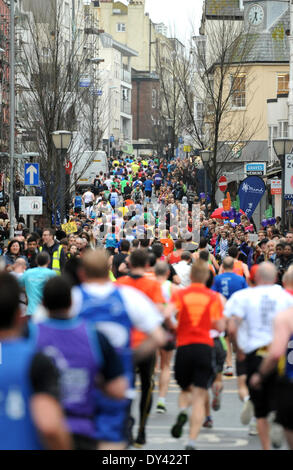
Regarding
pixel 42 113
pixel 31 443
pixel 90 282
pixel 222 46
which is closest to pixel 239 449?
pixel 90 282

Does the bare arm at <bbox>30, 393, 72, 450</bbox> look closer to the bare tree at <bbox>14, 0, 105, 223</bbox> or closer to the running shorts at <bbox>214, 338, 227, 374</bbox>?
the running shorts at <bbox>214, 338, 227, 374</bbox>

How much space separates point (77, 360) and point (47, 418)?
1.34m

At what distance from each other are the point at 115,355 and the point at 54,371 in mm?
1361

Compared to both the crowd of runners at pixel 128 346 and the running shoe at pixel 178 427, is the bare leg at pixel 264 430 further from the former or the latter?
the running shoe at pixel 178 427

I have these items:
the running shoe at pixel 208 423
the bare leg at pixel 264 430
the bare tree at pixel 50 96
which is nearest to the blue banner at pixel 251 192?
the bare tree at pixel 50 96

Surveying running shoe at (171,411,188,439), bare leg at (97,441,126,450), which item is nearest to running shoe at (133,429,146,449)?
running shoe at (171,411,188,439)

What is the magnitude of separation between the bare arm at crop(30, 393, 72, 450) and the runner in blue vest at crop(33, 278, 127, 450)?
1.18m

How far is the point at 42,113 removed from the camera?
3238 cm

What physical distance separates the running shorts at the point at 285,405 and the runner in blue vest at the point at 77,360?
186cm

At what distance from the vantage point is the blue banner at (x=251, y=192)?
28.3 meters

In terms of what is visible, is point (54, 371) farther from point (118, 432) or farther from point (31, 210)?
point (31, 210)

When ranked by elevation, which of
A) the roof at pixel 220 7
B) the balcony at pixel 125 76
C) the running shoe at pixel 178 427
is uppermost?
the balcony at pixel 125 76

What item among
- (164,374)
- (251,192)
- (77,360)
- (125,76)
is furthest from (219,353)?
(125,76)
